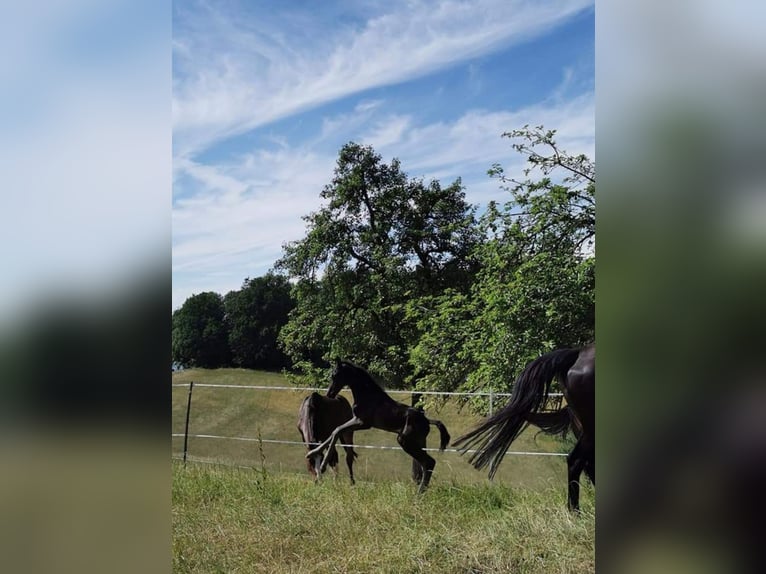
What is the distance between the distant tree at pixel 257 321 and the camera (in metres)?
10.0

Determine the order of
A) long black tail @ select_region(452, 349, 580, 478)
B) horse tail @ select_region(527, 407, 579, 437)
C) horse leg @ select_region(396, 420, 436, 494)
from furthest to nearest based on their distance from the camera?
horse leg @ select_region(396, 420, 436, 494), horse tail @ select_region(527, 407, 579, 437), long black tail @ select_region(452, 349, 580, 478)

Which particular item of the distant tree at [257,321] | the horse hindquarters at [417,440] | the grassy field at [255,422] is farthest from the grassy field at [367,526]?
the distant tree at [257,321]

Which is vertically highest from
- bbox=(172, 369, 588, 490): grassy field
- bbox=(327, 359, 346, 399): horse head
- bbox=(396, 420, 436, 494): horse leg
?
bbox=(327, 359, 346, 399): horse head

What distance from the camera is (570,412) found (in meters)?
3.41

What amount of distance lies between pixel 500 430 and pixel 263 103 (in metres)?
4.54

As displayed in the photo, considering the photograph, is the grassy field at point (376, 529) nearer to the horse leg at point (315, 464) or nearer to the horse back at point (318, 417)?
the horse leg at point (315, 464)

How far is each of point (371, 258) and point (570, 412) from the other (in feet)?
19.1

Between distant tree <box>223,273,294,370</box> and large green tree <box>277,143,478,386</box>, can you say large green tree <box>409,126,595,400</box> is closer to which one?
large green tree <box>277,143,478,386</box>

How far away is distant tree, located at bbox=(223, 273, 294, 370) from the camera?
1003 centimetres

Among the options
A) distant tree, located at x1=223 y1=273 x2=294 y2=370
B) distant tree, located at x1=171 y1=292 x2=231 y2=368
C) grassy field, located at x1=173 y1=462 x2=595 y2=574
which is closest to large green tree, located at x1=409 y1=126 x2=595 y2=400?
grassy field, located at x1=173 y1=462 x2=595 y2=574

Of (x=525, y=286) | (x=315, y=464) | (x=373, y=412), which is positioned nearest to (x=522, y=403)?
(x=373, y=412)

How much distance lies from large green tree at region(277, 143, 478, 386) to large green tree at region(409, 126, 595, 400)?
4.00 ft

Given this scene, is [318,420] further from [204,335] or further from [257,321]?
[204,335]
